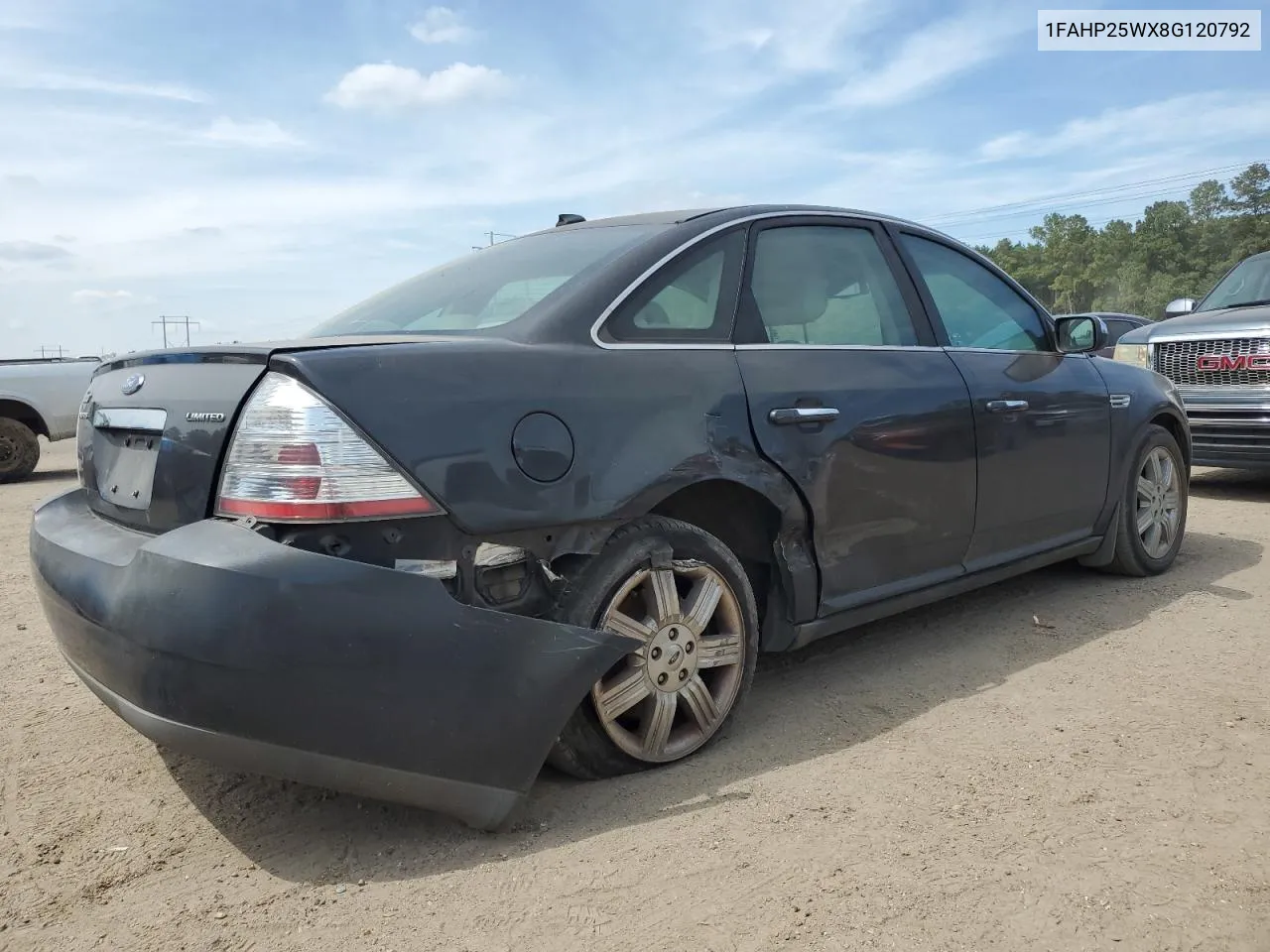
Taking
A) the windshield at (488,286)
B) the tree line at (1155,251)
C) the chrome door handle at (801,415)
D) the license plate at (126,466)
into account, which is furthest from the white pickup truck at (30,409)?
the tree line at (1155,251)

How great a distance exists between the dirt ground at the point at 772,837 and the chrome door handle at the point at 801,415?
0.95 metres

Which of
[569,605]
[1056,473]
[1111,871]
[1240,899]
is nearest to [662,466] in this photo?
[569,605]

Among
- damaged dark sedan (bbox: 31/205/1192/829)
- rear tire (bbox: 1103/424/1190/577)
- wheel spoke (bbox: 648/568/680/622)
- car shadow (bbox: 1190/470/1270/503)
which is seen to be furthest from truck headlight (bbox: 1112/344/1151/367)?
wheel spoke (bbox: 648/568/680/622)

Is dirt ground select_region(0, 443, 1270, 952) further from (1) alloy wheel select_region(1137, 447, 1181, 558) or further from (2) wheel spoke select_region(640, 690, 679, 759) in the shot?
(1) alloy wheel select_region(1137, 447, 1181, 558)

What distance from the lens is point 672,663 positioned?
9.09ft

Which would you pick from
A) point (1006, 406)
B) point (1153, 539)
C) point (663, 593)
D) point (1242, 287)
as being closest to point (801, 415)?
point (663, 593)

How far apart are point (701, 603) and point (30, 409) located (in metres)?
10.6

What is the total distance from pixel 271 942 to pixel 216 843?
531 mm

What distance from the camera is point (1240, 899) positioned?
83.1 inches

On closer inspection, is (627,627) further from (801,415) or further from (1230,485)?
(1230,485)

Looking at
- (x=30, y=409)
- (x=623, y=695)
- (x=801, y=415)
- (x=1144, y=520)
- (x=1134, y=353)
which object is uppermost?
(x=1134, y=353)

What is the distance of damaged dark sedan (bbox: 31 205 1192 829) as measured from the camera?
86.0 inches

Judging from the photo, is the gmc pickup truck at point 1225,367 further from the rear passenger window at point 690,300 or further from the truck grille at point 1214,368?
the rear passenger window at point 690,300

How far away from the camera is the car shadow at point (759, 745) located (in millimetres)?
2430
